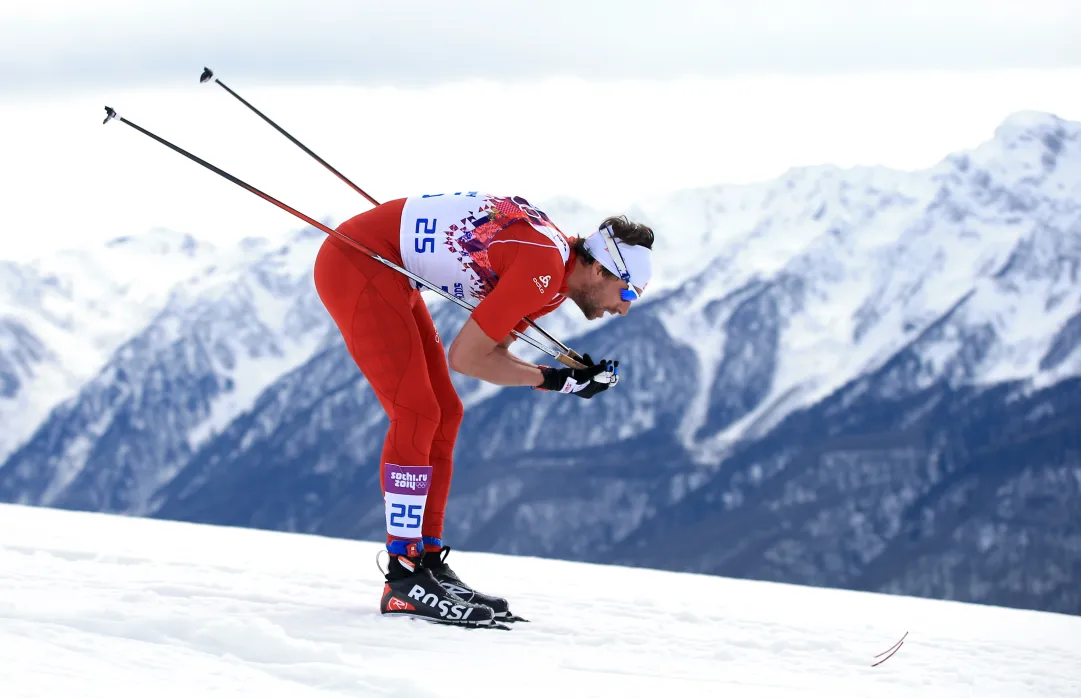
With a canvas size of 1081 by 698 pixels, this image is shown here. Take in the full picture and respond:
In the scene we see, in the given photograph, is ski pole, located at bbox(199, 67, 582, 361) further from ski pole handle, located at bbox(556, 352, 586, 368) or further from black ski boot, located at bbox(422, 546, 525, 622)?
black ski boot, located at bbox(422, 546, 525, 622)

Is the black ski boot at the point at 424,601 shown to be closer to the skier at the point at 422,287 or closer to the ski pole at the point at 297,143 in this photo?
the skier at the point at 422,287

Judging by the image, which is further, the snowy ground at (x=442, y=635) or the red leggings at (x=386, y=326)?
the red leggings at (x=386, y=326)

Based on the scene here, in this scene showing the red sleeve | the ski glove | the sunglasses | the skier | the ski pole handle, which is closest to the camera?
the red sleeve

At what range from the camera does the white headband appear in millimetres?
4852

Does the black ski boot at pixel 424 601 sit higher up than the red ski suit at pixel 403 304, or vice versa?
the red ski suit at pixel 403 304

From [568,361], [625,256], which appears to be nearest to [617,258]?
[625,256]

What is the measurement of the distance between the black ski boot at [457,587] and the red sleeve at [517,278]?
43.8 inches

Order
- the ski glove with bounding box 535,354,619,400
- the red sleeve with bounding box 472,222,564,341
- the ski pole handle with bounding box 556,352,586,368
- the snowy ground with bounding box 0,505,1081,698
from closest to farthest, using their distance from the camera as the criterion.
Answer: the snowy ground with bounding box 0,505,1081,698 → the red sleeve with bounding box 472,222,564,341 → the ski glove with bounding box 535,354,619,400 → the ski pole handle with bounding box 556,352,586,368

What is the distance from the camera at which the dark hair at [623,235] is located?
15.9 ft

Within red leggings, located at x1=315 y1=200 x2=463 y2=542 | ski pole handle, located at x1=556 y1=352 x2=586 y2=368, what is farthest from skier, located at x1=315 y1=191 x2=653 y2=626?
ski pole handle, located at x1=556 y1=352 x2=586 y2=368

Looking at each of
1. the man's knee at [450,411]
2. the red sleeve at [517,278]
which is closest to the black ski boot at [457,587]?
the man's knee at [450,411]

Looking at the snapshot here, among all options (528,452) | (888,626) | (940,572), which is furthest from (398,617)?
(528,452)

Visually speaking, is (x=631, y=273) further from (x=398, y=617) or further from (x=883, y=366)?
(x=883, y=366)

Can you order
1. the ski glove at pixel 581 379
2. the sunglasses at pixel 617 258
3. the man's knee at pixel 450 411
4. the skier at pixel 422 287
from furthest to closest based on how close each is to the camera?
the man's knee at pixel 450 411, the ski glove at pixel 581 379, the sunglasses at pixel 617 258, the skier at pixel 422 287
